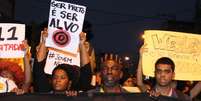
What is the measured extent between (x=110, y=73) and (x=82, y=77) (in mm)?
443

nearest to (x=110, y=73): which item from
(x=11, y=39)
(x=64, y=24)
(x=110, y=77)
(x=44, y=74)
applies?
(x=110, y=77)

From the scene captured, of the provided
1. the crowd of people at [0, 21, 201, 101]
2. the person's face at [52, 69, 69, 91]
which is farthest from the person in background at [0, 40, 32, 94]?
the person's face at [52, 69, 69, 91]

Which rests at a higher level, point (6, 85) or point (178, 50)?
point (178, 50)

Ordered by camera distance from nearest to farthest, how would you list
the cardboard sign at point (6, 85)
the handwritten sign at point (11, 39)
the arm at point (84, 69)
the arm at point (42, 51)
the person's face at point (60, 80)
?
the person's face at point (60, 80)
the cardboard sign at point (6, 85)
the arm at point (84, 69)
the arm at point (42, 51)
the handwritten sign at point (11, 39)

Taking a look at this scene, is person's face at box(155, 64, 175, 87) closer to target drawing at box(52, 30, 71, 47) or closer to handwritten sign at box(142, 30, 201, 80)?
handwritten sign at box(142, 30, 201, 80)

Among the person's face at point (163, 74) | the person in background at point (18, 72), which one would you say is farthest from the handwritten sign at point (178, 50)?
the person in background at point (18, 72)

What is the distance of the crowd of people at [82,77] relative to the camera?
21.6 ft

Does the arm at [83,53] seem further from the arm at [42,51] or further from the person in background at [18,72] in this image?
the person in background at [18,72]

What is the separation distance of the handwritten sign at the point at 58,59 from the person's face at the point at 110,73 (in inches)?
22.1

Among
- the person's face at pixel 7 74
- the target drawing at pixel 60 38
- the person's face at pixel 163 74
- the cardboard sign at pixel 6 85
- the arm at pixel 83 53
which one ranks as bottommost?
A: the cardboard sign at pixel 6 85

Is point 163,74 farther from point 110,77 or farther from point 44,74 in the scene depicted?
point 44,74

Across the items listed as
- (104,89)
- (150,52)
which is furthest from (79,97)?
(150,52)

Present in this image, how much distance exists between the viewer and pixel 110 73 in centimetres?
704

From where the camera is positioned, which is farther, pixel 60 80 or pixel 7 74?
pixel 7 74
